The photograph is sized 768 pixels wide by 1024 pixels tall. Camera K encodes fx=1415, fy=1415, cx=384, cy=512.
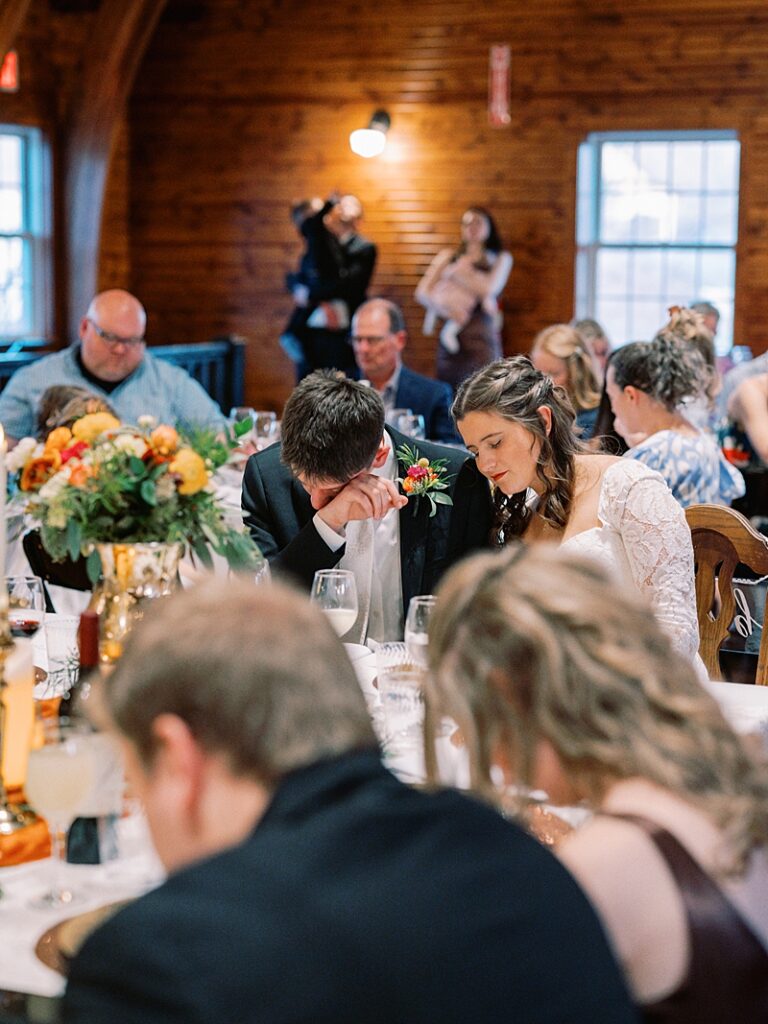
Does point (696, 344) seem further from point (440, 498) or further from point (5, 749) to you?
point (5, 749)

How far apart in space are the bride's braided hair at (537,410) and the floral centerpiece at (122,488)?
103 cm

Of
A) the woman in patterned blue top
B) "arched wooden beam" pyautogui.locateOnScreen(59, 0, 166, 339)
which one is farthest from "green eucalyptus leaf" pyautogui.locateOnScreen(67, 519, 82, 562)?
"arched wooden beam" pyautogui.locateOnScreen(59, 0, 166, 339)

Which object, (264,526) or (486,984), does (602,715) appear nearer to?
(486,984)

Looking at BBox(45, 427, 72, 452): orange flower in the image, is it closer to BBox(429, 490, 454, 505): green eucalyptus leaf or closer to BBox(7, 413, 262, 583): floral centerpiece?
BBox(7, 413, 262, 583): floral centerpiece

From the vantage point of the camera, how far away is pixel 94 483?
2.04 metres

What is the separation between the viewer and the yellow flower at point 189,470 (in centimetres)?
205

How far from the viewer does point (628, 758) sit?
1.17 meters

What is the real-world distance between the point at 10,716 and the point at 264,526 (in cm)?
152

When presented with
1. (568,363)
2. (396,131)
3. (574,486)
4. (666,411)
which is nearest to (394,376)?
(568,363)

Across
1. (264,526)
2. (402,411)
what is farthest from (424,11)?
(264,526)

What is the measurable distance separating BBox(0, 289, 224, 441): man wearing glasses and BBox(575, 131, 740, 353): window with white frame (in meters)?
4.52

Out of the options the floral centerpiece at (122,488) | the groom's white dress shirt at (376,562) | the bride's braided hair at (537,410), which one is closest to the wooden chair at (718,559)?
the bride's braided hair at (537,410)

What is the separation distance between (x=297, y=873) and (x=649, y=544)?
2.10 m

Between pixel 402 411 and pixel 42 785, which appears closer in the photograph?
pixel 42 785
